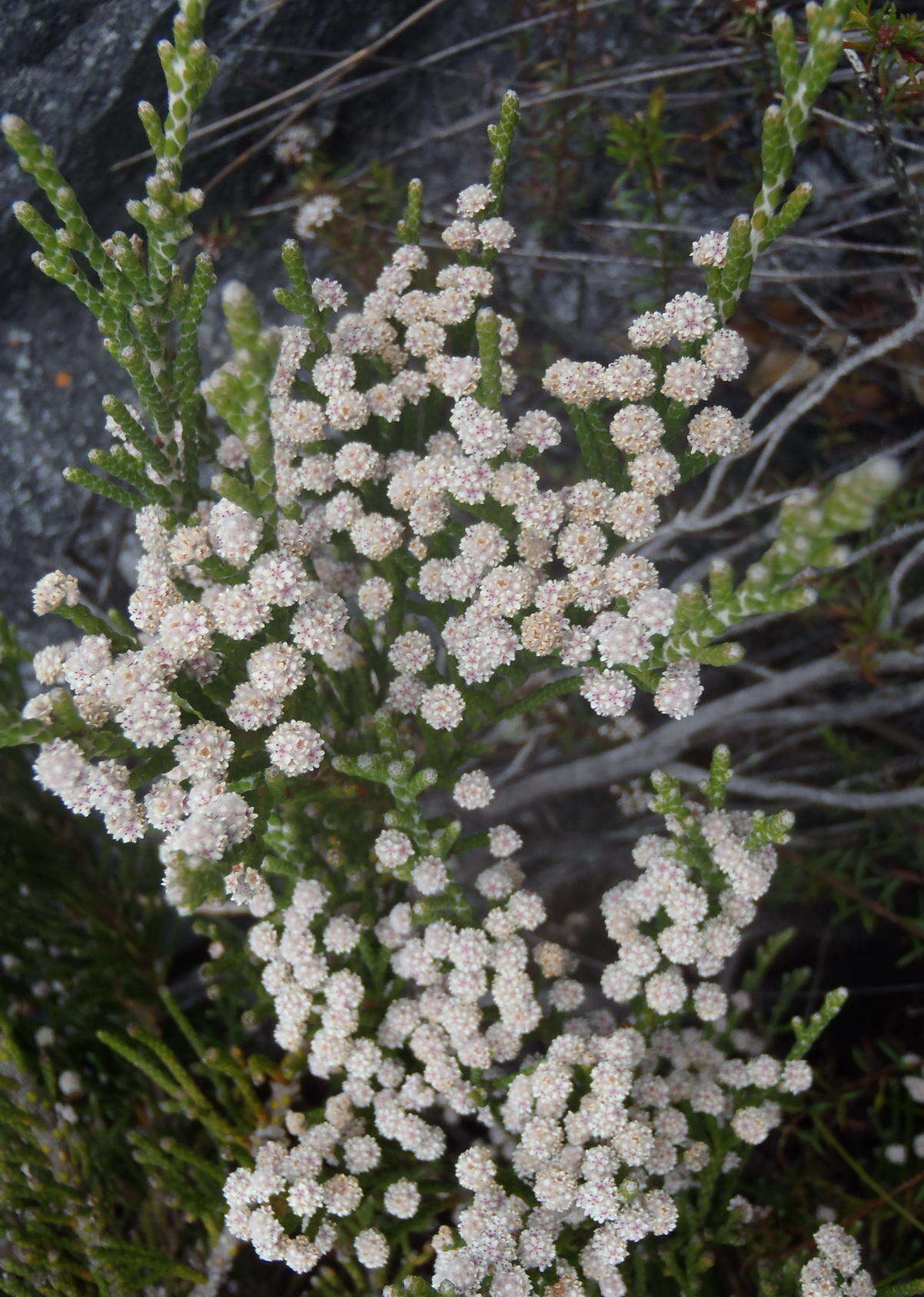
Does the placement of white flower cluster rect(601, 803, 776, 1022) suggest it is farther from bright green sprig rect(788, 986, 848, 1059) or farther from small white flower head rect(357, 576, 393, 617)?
small white flower head rect(357, 576, 393, 617)

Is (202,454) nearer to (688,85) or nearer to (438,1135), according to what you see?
(438,1135)

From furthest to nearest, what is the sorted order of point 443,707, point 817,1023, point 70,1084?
point 70,1084 < point 817,1023 < point 443,707

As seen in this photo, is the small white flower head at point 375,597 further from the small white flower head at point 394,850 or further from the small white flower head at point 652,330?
the small white flower head at point 652,330

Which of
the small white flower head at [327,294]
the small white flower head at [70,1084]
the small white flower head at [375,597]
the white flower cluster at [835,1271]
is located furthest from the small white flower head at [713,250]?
the small white flower head at [70,1084]

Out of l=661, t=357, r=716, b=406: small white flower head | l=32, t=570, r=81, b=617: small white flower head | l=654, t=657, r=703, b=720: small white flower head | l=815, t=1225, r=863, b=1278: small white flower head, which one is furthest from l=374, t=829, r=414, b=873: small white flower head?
l=815, t=1225, r=863, b=1278: small white flower head

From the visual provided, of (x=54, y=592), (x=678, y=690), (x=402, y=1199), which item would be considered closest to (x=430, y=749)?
(x=678, y=690)

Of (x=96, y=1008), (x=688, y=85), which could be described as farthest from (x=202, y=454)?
(x=688, y=85)

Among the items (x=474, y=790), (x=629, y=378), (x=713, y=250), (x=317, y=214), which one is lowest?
(x=474, y=790)

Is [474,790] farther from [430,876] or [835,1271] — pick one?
[835,1271]
